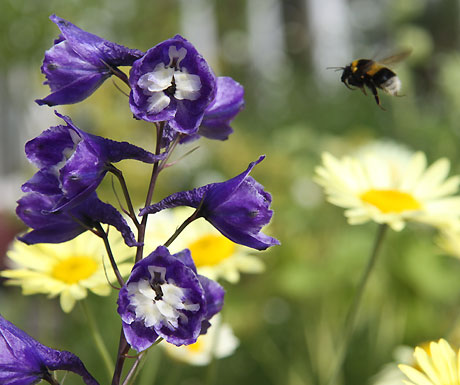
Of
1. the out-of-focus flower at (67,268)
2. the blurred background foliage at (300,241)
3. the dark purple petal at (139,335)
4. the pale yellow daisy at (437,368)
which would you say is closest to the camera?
the dark purple petal at (139,335)

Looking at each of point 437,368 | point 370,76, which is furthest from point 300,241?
point 437,368

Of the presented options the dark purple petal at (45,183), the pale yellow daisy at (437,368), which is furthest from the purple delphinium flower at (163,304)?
the pale yellow daisy at (437,368)

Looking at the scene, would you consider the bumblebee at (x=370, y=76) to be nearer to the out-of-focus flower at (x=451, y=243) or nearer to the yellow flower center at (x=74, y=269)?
the out-of-focus flower at (x=451, y=243)

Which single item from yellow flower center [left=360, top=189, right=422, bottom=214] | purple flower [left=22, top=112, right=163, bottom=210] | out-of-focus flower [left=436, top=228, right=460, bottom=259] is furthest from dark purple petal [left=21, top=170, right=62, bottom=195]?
out-of-focus flower [left=436, top=228, right=460, bottom=259]

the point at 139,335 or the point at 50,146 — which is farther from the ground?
the point at 50,146

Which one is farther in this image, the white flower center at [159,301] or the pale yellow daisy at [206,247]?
the pale yellow daisy at [206,247]

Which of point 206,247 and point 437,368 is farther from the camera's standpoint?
point 206,247

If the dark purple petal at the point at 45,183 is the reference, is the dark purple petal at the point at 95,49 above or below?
above

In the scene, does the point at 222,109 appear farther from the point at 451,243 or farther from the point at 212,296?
the point at 451,243

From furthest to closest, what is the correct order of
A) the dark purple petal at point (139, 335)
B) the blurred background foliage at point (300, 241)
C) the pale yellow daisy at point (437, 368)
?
the blurred background foliage at point (300, 241), the pale yellow daisy at point (437, 368), the dark purple petal at point (139, 335)
